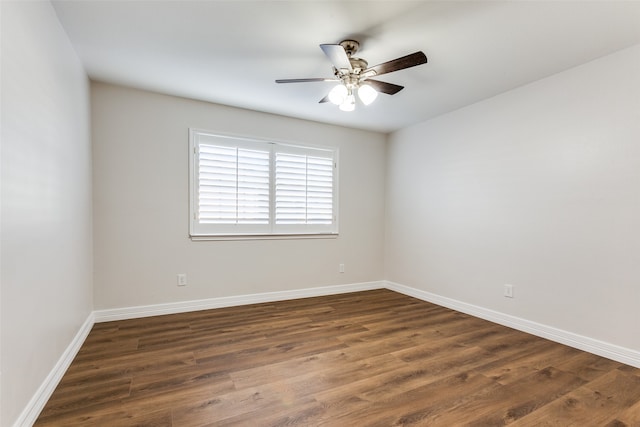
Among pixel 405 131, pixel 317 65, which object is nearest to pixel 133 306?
pixel 317 65

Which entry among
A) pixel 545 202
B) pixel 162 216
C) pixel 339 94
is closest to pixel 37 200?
pixel 162 216

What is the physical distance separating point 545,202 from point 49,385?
159 inches

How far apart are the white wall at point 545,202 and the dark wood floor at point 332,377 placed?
445mm

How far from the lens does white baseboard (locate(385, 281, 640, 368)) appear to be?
237 cm

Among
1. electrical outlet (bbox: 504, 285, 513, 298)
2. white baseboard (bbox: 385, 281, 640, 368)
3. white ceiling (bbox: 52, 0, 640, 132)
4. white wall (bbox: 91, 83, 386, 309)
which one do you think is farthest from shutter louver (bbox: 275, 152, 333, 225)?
electrical outlet (bbox: 504, 285, 513, 298)

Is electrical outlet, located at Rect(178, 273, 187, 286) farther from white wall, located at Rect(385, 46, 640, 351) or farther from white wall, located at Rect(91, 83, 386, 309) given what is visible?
white wall, located at Rect(385, 46, 640, 351)

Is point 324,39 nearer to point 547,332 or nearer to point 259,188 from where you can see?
point 259,188

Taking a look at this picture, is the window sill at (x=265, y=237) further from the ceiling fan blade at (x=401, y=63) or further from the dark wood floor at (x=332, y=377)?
the ceiling fan blade at (x=401, y=63)

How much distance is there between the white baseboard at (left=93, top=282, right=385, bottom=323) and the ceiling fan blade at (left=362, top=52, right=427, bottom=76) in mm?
2867

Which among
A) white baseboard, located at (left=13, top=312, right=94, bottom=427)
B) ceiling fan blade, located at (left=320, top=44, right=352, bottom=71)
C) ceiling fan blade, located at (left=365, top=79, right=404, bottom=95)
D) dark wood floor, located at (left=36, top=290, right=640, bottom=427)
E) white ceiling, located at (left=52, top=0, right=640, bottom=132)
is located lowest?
dark wood floor, located at (left=36, top=290, right=640, bottom=427)

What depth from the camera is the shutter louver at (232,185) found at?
359cm

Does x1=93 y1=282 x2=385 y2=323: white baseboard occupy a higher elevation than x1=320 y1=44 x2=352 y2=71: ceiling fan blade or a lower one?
lower

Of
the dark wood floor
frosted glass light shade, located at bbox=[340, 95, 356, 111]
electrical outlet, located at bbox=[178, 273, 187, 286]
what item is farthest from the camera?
electrical outlet, located at bbox=[178, 273, 187, 286]

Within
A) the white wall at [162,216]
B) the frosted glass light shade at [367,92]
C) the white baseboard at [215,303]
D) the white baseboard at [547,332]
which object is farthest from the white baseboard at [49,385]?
the white baseboard at [547,332]
